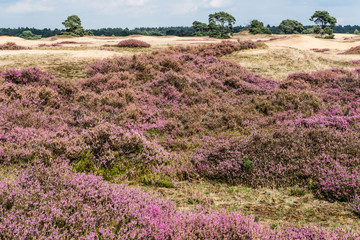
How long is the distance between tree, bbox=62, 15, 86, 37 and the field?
3812 inches

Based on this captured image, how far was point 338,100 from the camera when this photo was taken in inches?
476

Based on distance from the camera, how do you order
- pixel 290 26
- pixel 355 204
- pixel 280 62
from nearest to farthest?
pixel 355 204 < pixel 280 62 < pixel 290 26

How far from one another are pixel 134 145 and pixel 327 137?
566cm

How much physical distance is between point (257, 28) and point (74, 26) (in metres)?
80.0

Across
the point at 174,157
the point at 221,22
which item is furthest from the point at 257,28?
the point at 174,157

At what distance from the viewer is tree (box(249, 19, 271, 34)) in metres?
111

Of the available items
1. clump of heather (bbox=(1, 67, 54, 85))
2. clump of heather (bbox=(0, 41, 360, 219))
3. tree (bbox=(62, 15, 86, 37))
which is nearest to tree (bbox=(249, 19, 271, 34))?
tree (bbox=(62, 15, 86, 37))

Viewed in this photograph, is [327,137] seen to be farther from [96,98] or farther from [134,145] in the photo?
[96,98]

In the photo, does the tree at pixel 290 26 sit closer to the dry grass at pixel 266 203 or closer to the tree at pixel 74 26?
the tree at pixel 74 26

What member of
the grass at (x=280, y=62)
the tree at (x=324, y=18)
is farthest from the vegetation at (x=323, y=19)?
the grass at (x=280, y=62)

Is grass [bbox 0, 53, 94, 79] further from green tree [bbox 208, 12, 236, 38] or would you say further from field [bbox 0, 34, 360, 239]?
green tree [bbox 208, 12, 236, 38]

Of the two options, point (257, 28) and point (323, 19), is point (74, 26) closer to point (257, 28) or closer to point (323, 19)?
point (257, 28)

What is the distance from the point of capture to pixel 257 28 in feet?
365

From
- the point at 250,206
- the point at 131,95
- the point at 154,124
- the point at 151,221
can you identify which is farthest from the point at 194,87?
the point at 151,221
